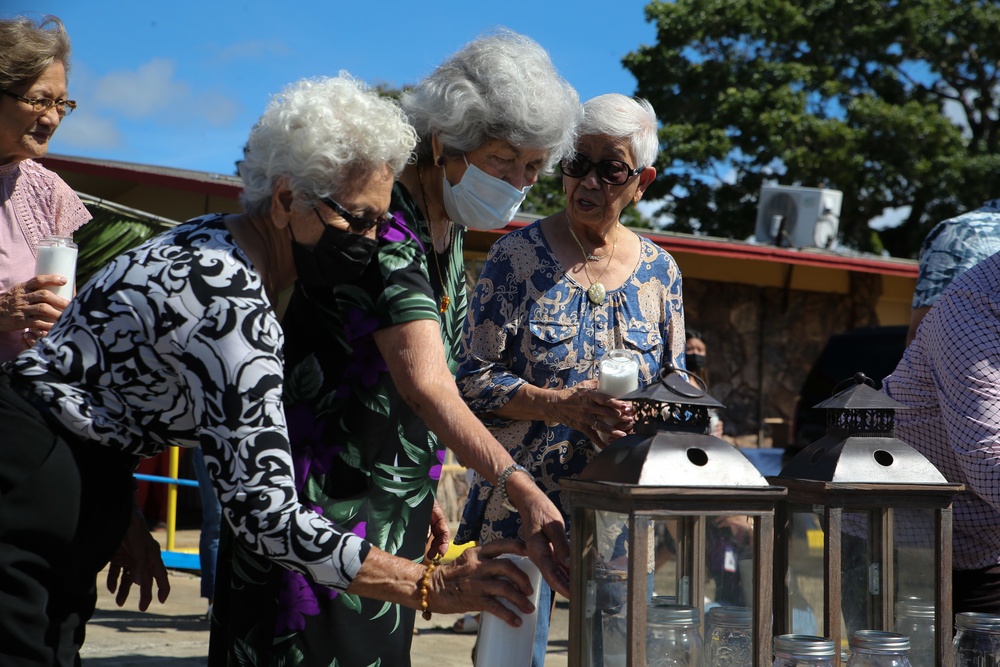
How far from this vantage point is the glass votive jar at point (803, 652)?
1.85 metres

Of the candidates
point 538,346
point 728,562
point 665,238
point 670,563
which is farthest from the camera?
point 665,238

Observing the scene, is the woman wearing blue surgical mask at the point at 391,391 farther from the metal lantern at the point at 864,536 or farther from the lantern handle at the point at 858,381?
the lantern handle at the point at 858,381

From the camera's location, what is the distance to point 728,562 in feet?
6.29

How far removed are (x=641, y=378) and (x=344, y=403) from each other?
943 mm

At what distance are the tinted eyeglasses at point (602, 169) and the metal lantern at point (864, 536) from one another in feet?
3.29

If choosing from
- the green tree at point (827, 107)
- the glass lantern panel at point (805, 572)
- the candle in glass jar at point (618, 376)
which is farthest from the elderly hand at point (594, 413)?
the green tree at point (827, 107)

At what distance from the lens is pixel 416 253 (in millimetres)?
2254

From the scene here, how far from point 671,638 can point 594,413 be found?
2.47 ft

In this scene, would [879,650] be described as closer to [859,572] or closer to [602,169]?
[859,572]

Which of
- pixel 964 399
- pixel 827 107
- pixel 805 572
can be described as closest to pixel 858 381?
pixel 964 399

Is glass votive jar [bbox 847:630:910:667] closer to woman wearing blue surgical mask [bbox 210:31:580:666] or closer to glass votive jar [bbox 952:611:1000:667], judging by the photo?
glass votive jar [bbox 952:611:1000:667]

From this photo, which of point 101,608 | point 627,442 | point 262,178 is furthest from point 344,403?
point 101,608

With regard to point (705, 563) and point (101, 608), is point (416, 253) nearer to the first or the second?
point (705, 563)

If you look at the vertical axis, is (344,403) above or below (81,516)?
above
